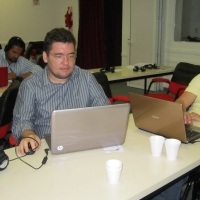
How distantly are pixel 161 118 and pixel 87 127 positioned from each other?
0.45 meters

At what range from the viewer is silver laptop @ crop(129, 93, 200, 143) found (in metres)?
1.46

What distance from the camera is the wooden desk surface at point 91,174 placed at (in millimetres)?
1076

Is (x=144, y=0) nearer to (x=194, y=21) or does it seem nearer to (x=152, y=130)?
(x=194, y=21)

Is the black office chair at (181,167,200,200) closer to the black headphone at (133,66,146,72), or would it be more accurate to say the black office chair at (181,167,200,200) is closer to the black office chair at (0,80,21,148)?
the black office chair at (0,80,21,148)

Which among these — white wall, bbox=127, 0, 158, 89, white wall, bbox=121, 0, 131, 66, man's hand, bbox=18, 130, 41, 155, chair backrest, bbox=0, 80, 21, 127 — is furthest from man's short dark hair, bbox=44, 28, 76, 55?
white wall, bbox=121, 0, 131, 66

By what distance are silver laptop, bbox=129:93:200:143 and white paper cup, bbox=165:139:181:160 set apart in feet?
0.52

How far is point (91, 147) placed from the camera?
1.43 meters

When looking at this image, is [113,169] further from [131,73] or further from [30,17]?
[30,17]

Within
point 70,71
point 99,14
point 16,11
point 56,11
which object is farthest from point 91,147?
point 56,11

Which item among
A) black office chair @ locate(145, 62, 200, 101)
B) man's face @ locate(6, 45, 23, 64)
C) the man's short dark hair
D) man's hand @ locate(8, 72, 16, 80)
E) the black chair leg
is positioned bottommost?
the black chair leg

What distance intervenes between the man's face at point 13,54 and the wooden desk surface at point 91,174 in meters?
1.99

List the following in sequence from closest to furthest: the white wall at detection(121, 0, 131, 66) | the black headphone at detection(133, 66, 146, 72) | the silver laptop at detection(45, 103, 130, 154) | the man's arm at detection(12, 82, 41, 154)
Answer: the silver laptop at detection(45, 103, 130, 154), the man's arm at detection(12, 82, 41, 154), the black headphone at detection(133, 66, 146, 72), the white wall at detection(121, 0, 131, 66)

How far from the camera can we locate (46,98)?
1.80 meters

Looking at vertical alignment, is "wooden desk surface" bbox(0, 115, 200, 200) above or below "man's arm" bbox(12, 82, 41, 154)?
below
